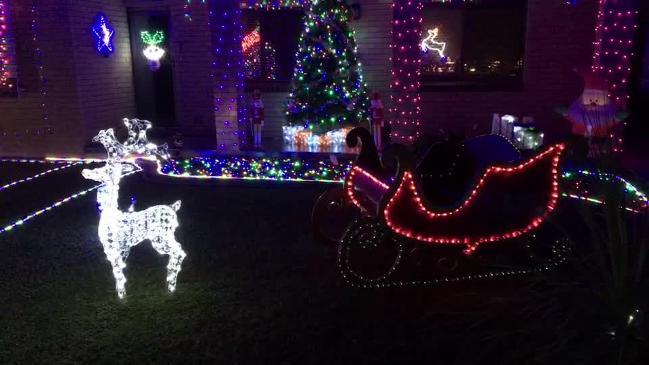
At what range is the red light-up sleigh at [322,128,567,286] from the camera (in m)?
4.84

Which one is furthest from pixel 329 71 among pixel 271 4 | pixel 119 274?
pixel 119 274

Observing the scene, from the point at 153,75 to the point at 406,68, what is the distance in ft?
22.1

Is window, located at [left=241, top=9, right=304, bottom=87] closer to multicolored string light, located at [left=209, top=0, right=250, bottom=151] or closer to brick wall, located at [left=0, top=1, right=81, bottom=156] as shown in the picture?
multicolored string light, located at [left=209, top=0, right=250, bottom=151]

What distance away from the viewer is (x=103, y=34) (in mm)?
12148

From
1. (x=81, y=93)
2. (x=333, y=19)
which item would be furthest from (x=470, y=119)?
(x=81, y=93)

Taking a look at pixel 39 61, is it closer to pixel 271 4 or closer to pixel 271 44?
pixel 271 44

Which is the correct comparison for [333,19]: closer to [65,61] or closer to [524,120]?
[524,120]

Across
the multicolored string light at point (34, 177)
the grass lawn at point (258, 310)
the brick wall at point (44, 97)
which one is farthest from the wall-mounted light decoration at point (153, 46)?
the grass lawn at point (258, 310)

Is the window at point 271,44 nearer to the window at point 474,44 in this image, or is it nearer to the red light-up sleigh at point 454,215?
the window at point 474,44

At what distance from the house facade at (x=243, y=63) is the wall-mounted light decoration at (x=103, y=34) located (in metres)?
0.03

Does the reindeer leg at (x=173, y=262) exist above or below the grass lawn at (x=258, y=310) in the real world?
above

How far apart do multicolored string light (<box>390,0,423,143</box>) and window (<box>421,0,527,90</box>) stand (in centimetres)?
153

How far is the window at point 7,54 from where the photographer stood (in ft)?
38.0

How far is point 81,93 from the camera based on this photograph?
11633mm
